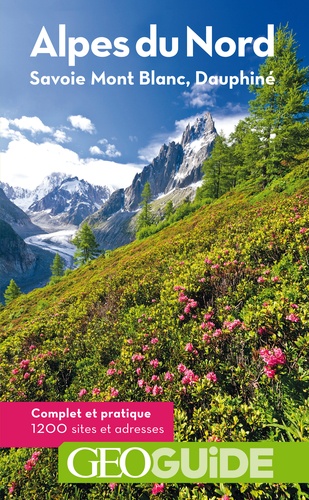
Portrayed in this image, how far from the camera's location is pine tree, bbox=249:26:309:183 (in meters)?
19.2

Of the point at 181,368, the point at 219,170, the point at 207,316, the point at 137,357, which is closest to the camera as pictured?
the point at 181,368

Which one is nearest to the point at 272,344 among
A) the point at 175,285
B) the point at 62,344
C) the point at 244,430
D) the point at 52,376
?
the point at 244,430

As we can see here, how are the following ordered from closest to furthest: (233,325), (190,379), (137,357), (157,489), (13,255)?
(157,489), (190,379), (233,325), (137,357), (13,255)

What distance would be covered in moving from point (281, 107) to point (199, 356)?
22945 mm

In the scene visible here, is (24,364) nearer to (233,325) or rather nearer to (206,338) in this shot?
(206,338)

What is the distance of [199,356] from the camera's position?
4387 mm

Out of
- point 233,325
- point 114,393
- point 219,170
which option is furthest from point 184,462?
point 219,170

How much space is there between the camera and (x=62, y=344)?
718 cm

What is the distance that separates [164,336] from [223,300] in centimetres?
154

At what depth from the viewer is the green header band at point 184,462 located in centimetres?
262

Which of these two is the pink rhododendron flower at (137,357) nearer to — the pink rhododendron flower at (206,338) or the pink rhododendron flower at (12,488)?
the pink rhododendron flower at (206,338)

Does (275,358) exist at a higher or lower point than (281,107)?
lower

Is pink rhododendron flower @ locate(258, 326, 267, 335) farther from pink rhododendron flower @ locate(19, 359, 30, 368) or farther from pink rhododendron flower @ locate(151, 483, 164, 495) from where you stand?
pink rhododendron flower @ locate(19, 359, 30, 368)

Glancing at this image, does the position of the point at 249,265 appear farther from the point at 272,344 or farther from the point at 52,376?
the point at 52,376
